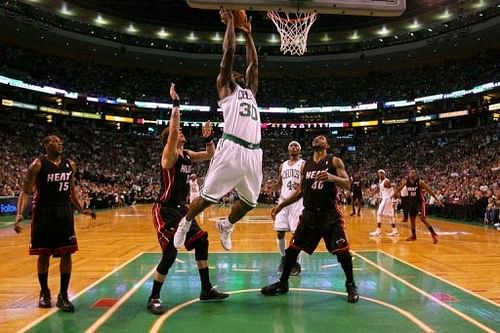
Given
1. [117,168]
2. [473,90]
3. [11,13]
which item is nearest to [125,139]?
[117,168]

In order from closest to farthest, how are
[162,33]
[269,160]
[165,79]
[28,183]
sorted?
[28,183] < [162,33] < [269,160] < [165,79]

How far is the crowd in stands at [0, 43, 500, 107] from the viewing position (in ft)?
128

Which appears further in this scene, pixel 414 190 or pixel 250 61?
pixel 414 190

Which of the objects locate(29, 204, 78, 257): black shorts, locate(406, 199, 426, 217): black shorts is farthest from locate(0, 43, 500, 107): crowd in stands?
locate(29, 204, 78, 257): black shorts

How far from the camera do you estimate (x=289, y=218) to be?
8.55 meters

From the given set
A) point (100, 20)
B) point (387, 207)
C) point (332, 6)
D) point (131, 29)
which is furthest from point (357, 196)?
point (100, 20)

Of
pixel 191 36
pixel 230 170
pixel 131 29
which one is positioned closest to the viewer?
pixel 230 170

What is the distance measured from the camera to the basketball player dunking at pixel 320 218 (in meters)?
6.37

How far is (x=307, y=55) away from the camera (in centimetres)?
4625

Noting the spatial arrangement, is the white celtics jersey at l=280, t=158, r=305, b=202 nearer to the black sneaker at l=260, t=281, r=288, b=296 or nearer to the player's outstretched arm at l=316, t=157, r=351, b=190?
the player's outstretched arm at l=316, t=157, r=351, b=190

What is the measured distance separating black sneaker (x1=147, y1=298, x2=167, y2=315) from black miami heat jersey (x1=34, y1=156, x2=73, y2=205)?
6.11 feet

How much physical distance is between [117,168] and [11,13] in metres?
15.0

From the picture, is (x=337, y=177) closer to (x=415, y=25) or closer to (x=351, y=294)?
(x=351, y=294)

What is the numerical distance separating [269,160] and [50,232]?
42.0 metres
